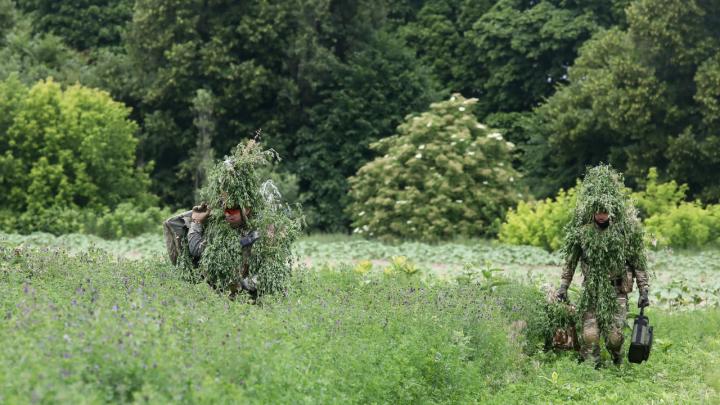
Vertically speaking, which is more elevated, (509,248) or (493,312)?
(493,312)

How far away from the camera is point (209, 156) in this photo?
92.5 ft

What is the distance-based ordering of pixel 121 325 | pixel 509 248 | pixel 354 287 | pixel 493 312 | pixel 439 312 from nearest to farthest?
pixel 121 325
pixel 439 312
pixel 493 312
pixel 354 287
pixel 509 248

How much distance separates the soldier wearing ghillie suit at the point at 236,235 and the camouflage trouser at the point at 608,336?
3013 mm

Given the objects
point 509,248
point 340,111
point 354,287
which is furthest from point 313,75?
point 354,287

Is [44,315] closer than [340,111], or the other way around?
[44,315]

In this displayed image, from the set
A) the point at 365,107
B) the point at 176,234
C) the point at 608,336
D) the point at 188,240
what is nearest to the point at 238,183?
the point at 188,240

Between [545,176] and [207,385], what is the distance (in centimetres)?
2508

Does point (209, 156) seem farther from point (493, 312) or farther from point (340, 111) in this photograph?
point (493, 312)

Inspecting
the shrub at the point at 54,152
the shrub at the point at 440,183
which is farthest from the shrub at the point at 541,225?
the shrub at the point at 54,152

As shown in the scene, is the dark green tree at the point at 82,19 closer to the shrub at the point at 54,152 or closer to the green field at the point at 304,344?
the shrub at the point at 54,152

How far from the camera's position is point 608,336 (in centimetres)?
1012

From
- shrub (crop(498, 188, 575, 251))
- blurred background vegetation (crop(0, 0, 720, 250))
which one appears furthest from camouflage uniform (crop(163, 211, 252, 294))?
blurred background vegetation (crop(0, 0, 720, 250))

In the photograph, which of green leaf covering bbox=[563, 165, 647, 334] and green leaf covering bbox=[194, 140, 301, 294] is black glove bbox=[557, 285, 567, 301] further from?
green leaf covering bbox=[194, 140, 301, 294]

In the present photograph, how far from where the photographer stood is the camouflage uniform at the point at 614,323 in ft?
33.0
